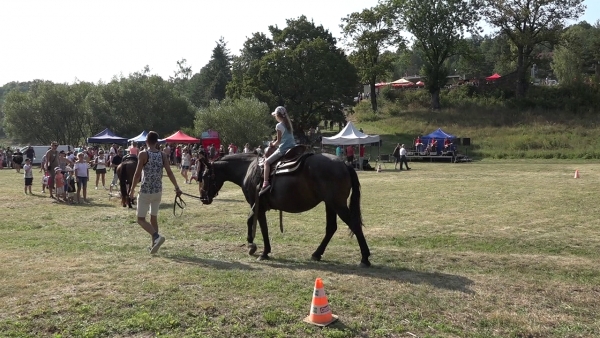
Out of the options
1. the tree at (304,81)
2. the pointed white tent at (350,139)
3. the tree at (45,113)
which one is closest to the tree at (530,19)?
the tree at (304,81)

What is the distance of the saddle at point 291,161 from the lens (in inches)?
389

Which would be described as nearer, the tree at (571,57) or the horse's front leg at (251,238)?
the horse's front leg at (251,238)

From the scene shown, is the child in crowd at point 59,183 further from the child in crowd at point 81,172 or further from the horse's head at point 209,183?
the horse's head at point 209,183

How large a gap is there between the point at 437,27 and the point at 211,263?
63877 mm

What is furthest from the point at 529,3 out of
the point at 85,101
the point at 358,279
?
the point at 358,279

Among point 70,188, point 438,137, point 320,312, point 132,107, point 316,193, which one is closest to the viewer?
point 320,312

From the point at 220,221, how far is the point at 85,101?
2327 inches

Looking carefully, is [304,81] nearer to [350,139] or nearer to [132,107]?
[132,107]

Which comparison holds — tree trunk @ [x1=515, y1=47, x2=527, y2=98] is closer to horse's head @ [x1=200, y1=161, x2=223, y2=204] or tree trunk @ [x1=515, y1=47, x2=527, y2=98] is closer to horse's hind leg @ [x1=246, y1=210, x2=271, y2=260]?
horse's head @ [x1=200, y1=161, x2=223, y2=204]

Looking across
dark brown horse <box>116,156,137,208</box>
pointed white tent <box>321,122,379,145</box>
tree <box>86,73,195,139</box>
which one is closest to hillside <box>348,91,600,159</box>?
pointed white tent <box>321,122,379,145</box>

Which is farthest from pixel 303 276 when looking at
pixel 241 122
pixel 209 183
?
pixel 241 122

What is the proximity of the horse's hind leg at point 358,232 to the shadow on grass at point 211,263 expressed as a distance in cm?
183

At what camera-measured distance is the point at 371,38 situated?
232 ft

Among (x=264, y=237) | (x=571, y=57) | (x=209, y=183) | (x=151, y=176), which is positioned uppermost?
(x=571, y=57)
